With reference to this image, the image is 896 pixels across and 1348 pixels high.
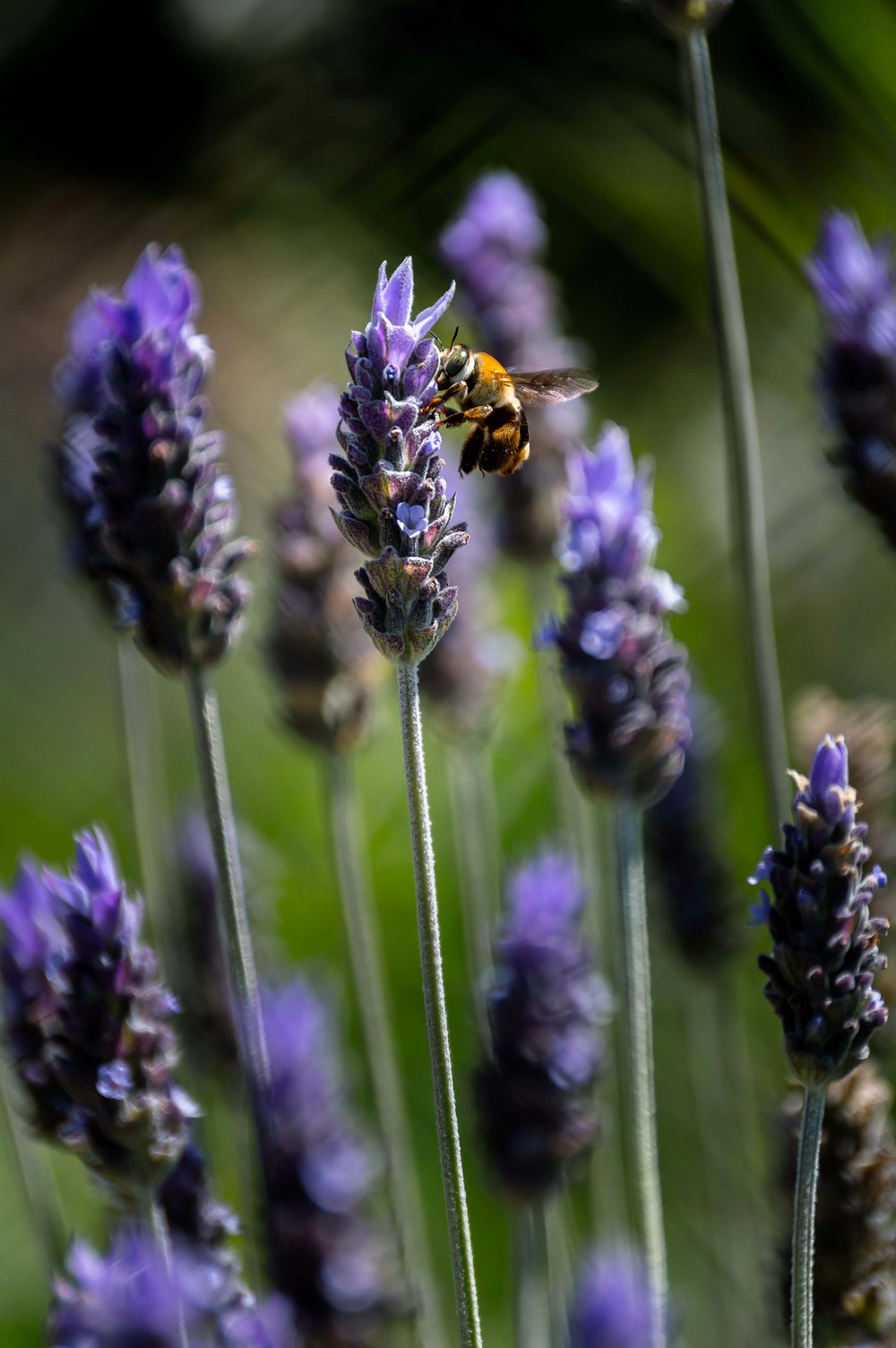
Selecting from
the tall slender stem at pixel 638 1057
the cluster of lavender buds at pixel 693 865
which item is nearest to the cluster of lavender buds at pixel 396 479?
the tall slender stem at pixel 638 1057

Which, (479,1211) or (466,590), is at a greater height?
(466,590)

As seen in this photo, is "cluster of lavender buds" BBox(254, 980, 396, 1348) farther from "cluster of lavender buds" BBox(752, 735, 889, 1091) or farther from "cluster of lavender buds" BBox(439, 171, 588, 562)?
"cluster of lavender buds" BBox(439, 171, 588, 562)

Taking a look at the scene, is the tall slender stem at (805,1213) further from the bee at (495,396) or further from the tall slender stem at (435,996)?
the bee at (495,396)

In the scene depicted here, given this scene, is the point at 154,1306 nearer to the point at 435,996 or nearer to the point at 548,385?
the point at 435,996

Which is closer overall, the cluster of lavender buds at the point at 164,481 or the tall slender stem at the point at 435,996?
the tall slender stem at the point at 435,996

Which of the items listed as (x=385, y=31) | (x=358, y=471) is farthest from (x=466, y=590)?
(x=385, y=31)

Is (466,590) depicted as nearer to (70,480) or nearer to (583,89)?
(70,480)

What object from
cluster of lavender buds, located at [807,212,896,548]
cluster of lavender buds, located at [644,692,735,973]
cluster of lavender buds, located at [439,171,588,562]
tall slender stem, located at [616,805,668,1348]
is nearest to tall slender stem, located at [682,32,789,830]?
cluster of lavender buds, located at [807,212,896,548]
